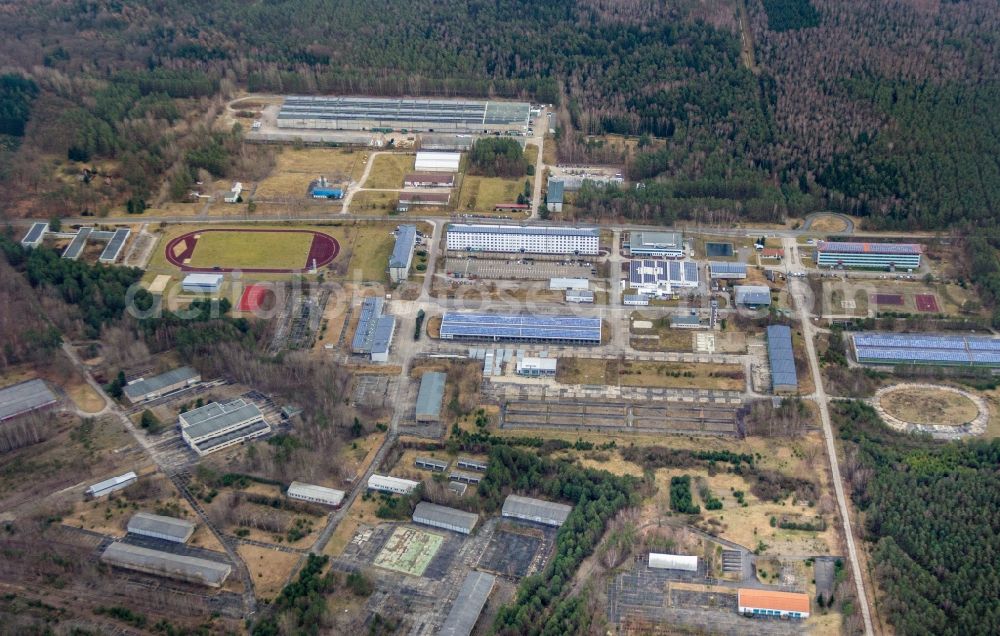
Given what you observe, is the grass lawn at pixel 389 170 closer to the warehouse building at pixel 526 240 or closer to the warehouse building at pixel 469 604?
the warehouse building at pixel 526 240

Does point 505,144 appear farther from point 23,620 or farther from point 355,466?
point 23,620

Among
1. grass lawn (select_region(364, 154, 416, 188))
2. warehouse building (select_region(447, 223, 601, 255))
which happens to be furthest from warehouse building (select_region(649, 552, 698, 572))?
grass lawn (select_region(364, 154, 416, 188))

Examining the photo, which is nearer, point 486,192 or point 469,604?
point 469,604

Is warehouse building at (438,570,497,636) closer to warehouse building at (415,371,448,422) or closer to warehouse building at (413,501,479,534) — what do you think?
warehouse building at (413,501,479,534)

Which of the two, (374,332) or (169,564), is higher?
(374,332)

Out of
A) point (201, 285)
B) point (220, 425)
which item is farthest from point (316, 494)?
point (201, 285)

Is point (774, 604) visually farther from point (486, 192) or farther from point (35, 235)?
point (35, 235)

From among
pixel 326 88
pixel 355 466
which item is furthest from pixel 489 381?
pixel 326 88
